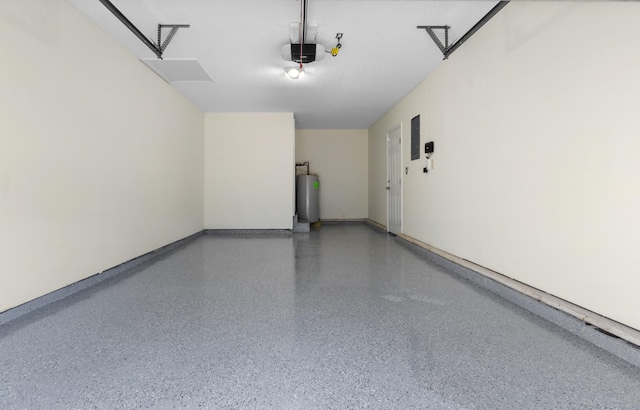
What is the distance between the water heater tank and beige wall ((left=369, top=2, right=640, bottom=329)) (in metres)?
4.21

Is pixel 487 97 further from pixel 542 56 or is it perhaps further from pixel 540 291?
pixel 540 291

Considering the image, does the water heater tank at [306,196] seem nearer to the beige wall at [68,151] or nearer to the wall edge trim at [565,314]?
the beige wall at [68,151]

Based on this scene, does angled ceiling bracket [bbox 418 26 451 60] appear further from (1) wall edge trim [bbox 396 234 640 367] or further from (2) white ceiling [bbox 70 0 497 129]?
(1) wall edge trim [bbox 396 234 640 367]

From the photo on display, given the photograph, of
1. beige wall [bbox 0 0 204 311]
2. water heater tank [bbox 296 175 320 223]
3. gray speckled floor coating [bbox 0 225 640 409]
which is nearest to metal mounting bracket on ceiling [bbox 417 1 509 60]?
gray speckled floor coating [bbox 0 225 640 409]

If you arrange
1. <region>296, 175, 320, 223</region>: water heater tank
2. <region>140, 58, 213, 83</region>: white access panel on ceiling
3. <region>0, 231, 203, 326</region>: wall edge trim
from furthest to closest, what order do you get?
<region>296, 175, 320, 223</region>: water heater tank
<region>140, 58, 213, 83</region>: white access panel on ceiling
<region>0, 231, 203, 326</region>: wall edge trim

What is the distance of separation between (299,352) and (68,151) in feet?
8.57

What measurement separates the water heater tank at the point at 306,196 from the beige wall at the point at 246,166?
99cm

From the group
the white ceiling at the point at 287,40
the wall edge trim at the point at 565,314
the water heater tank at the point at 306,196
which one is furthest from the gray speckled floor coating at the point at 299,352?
the water heater tank at the point at 306,196

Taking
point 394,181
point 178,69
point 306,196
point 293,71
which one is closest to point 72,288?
point 178,69

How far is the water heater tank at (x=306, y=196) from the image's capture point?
23.7 feet

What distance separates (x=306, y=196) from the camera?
23.7 feet

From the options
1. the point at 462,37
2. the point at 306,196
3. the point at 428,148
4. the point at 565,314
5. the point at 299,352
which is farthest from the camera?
the point at 306,196

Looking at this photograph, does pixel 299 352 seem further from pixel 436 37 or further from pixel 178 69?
pixel 178 69

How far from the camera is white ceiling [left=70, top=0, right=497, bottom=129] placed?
8.52 ft
